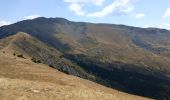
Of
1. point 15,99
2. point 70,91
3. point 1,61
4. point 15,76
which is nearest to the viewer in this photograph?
point 15,99

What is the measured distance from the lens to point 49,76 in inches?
2234

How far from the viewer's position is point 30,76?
184ft

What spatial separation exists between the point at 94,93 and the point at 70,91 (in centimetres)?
301

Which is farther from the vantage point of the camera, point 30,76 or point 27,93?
point 30,76

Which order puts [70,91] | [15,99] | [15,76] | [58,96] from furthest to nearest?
1. [15,76]
2. [70,91]
3. [58,96]
4. [15,99]

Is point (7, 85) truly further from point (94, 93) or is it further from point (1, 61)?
point (1, 61)

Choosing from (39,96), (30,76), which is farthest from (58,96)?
(30,76)

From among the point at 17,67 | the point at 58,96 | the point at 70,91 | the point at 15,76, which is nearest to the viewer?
the point at 58,96

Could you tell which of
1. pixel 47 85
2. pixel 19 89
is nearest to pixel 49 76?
pixel 47 85

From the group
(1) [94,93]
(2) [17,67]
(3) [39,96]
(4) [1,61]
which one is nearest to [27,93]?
(3) [39,96]

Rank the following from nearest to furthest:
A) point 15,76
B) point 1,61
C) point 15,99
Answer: point 15,99 < point 15,76 < point 1,61

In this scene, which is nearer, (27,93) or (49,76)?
(27,93)

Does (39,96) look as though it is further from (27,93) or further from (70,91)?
(70,91)

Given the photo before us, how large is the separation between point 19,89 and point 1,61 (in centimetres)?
3454
